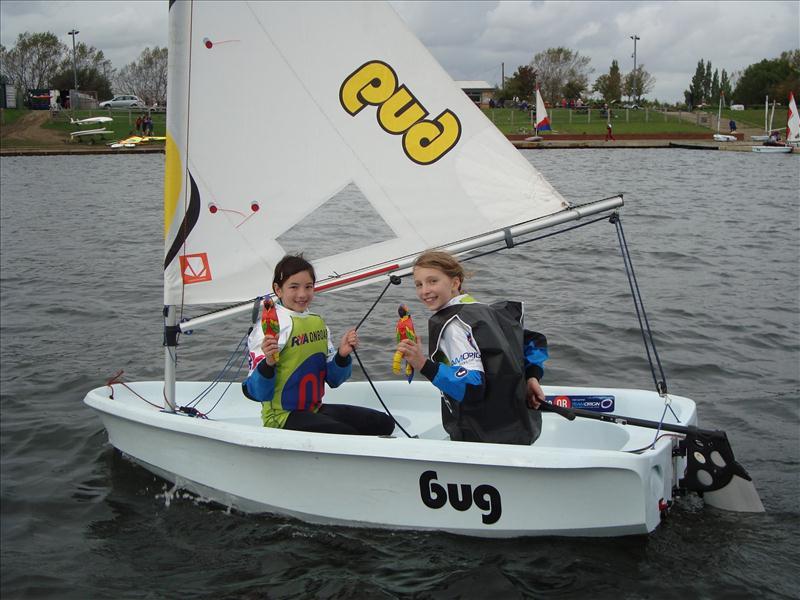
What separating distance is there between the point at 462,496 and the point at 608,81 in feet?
220

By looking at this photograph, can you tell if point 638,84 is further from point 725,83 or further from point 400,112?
point 400,112

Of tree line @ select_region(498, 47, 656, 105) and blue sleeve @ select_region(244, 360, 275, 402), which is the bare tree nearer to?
tree line @ select_region(498, 47, 656, 105)

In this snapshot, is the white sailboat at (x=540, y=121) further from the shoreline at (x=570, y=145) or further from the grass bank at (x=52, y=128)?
the grass bank at (x=52, y=128)

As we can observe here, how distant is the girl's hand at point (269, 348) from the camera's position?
4.08 metres

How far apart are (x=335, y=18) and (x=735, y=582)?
11.0 ft

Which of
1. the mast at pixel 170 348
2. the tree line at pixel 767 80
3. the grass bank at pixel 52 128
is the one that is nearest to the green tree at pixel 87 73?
the grass bank at pixel 52 128

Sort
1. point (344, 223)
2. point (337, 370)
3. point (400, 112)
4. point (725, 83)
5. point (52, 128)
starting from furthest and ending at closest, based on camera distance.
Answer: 1. point (725, 83)
2. point (52, 128)
3. point (344, 223)
4. point (400, 112)
5. point (337, 370)

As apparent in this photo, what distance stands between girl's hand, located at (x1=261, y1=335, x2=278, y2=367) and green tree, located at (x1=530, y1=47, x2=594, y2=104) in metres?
69.5

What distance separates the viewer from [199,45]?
4.50 metres

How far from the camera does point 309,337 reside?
4.41 metres

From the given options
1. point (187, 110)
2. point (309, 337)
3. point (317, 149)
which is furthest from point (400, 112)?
point (309, 337)

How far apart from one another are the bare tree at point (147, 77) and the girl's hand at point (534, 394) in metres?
74.3

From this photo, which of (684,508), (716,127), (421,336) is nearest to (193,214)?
(684,508)

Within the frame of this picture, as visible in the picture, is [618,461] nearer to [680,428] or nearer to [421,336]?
[680,428]
